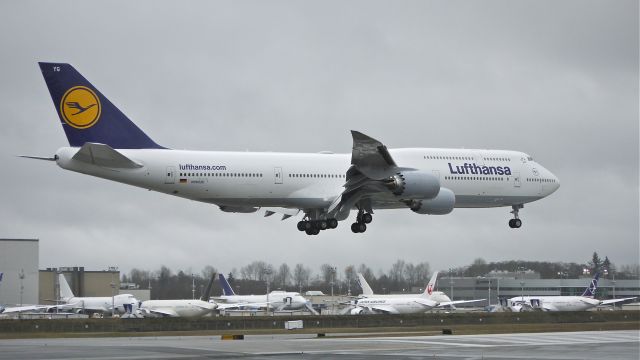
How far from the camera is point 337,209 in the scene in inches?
2143

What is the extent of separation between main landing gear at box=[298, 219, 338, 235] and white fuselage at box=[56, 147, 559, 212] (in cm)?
124

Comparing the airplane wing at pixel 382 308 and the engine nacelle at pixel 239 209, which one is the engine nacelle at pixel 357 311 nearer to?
the airplane wing at pixel 382 308

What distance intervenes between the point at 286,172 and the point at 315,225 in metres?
4.43

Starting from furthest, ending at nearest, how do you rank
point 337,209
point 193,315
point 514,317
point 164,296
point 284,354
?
point 164,296 < point 193,315 < point 514,317 < point 337,209 < point 284,354

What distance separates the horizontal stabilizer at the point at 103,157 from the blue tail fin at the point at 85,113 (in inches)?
Answer: 58.7

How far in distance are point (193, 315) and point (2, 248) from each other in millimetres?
33351

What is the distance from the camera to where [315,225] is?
2197 inches

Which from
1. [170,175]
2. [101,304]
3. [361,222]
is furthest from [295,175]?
[101,304]

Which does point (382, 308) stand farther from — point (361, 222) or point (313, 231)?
point (313, 231)

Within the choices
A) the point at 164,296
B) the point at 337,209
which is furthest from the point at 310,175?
the point at 164,296

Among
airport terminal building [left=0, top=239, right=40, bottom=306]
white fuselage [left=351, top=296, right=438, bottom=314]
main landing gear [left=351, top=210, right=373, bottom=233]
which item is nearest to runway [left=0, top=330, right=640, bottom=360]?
main landing gear [left=351, top=210, right=373, bottom=233]

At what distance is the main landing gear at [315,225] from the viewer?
182 feet

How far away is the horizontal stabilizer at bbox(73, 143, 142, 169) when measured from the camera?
46688 millimetres

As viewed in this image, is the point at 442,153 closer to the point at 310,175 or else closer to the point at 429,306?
the point at 310,175
